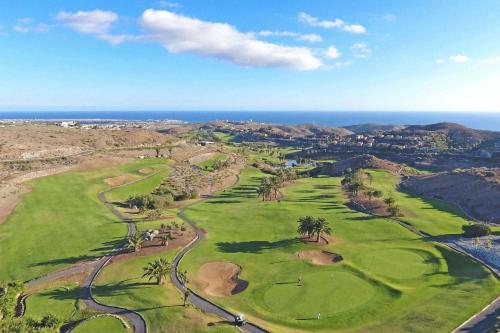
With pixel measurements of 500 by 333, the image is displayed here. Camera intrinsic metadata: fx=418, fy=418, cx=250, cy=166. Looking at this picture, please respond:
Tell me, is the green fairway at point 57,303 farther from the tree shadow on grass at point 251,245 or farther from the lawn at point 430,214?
the lawn at point 430,214

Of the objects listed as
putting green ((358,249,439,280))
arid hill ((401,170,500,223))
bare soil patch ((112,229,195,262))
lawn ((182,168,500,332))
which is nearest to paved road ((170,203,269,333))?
lawn ((182,168,500,332))

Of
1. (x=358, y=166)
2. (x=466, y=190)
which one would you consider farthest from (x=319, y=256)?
(x=358, y=166)

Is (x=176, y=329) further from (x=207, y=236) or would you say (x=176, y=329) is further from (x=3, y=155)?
(x=3, y=155)

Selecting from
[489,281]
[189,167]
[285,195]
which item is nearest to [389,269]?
[489,281]

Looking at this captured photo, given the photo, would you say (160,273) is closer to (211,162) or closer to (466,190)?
(466,190)

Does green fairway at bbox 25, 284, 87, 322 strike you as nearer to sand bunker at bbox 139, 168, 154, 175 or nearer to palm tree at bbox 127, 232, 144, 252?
palm tree at bbox 127, 232, 144, 252

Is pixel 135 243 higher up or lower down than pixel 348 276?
higher up
